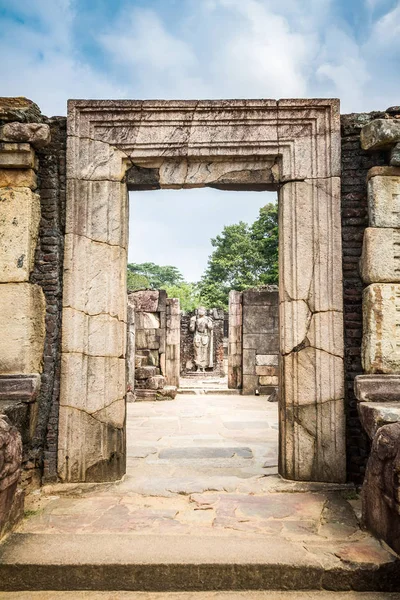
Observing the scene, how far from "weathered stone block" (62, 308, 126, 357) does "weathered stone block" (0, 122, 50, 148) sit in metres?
1.36

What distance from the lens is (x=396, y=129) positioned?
3.56 metres

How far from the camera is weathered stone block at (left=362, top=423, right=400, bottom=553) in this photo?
2.50m

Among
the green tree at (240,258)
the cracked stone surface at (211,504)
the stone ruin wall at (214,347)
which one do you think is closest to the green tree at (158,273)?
the green tree at (240,258)

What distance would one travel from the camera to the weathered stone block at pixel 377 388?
11.0ft

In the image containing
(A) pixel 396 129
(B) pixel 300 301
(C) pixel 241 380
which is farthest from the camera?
(C) pixel 241 380

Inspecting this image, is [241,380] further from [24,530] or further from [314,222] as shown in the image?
[24,530]

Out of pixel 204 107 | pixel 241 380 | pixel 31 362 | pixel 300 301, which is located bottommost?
pixel 241 380

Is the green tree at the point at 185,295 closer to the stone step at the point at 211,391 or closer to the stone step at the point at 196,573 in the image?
the stone step at the point at 211,391

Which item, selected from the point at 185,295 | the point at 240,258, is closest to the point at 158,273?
the point at 185,295

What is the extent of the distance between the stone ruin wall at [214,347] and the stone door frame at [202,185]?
1616cm

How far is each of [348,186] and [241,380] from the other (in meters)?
8.02

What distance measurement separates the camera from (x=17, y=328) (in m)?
3.65

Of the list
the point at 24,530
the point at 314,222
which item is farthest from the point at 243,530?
the point at 314,222

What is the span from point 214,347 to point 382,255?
17806mm
